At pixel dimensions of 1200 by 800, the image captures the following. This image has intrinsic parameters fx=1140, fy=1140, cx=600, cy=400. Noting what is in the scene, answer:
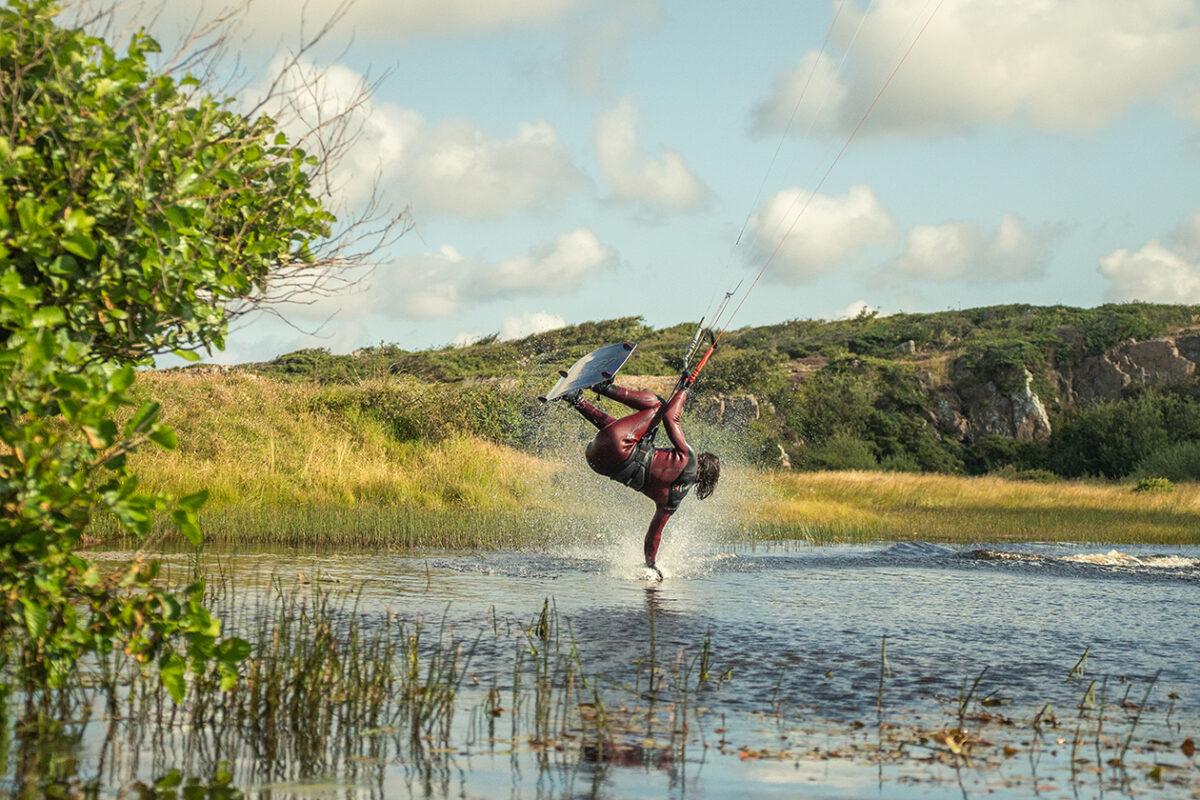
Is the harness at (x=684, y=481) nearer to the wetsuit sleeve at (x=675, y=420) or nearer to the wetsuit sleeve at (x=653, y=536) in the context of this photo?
the wetsuit sleeve at (x=675, y=420)

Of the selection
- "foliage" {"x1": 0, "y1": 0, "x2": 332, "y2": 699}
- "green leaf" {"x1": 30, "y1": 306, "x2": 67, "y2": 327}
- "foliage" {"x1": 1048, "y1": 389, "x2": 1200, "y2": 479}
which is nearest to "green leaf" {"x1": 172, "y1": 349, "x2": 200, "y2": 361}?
"foliage" {"x1": 0, "y1": 0, "x2": 332, "y2": 699}

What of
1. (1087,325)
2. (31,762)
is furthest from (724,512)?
(1087,325)

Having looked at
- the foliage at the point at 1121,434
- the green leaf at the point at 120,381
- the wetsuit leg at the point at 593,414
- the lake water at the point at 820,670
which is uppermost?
the foliage at the point at 1121,434

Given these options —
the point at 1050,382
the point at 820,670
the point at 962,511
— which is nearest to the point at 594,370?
the point at 820,670

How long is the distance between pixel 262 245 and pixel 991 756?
16.2 feet

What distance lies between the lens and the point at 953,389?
175 feet

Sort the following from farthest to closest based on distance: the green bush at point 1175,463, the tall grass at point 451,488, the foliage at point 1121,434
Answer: the foliage at point 1121,434 < the green bush at point 1175,463 < the tall grass at point 451,488

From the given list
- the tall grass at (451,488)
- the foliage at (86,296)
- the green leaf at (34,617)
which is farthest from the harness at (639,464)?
the green leaf at (34,617)

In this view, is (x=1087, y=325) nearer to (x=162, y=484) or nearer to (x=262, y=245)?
(x=162, y=484)

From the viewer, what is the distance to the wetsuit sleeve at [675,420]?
39.3 feet

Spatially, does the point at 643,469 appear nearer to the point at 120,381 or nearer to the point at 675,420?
the point at 675,420

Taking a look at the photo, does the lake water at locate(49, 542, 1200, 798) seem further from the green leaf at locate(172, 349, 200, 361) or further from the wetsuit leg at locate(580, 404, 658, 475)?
the green leaf at locate(172, 349, 200, 361)

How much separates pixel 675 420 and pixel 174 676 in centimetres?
724

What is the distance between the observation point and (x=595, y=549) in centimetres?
1747
